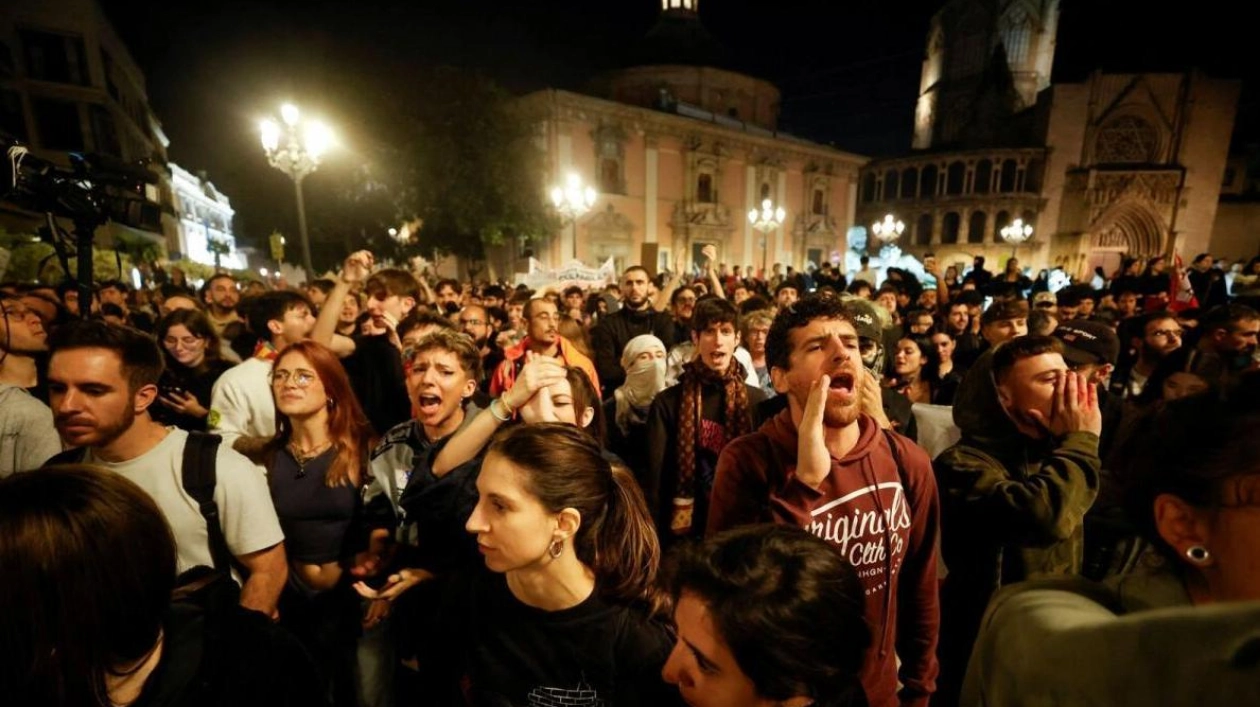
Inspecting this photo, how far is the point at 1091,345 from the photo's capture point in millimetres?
3064

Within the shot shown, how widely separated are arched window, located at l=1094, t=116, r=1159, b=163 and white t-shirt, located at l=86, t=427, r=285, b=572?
51.3 m

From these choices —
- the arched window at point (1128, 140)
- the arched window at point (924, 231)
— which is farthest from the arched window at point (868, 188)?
the arched window at point (1128, 140)

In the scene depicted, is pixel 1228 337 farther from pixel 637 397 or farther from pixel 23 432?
pixel 23 432

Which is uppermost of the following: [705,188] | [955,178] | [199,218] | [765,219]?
[955,178]

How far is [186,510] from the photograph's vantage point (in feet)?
7.30

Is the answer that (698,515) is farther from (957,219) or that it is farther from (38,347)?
(957,219)

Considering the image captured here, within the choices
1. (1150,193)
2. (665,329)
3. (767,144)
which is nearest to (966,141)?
(1150,193)

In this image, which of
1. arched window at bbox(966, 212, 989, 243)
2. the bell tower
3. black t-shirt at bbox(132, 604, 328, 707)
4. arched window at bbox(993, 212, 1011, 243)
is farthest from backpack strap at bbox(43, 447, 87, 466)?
the bell tower

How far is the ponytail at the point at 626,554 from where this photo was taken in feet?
6.14

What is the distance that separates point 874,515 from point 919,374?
146 inches

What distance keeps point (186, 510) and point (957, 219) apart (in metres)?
51.8

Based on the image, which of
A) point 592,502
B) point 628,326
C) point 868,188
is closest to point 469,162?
point 628,326

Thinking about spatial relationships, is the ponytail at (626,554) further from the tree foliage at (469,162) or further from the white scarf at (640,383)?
the tree foliage at (469,162)

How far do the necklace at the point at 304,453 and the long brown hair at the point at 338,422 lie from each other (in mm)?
46
